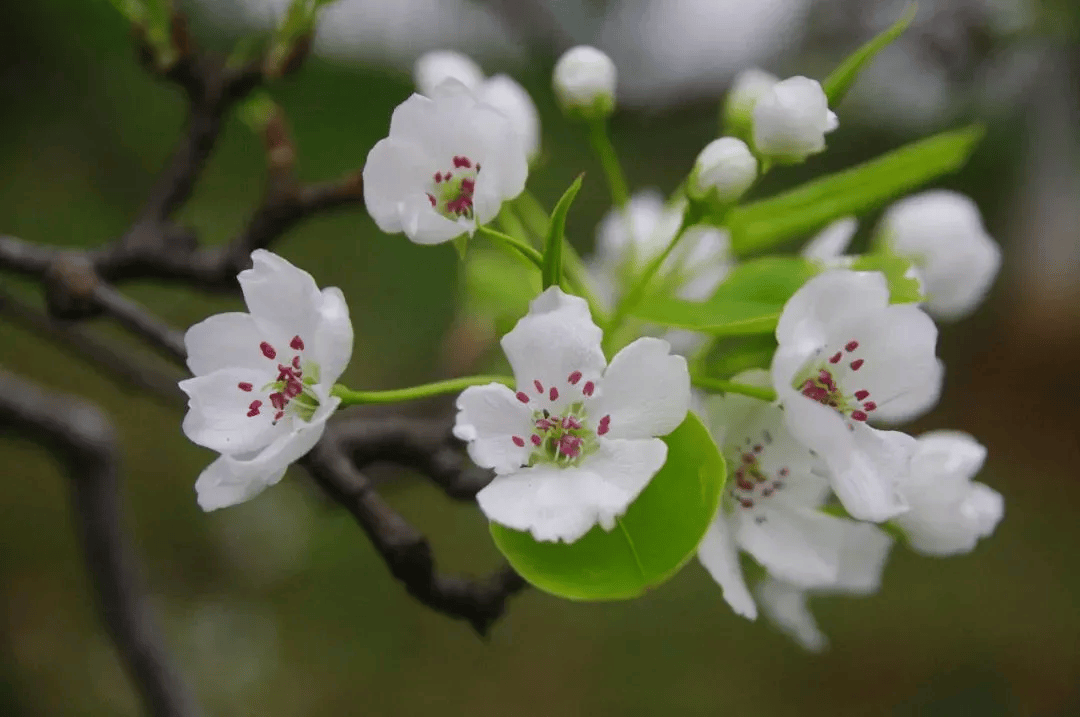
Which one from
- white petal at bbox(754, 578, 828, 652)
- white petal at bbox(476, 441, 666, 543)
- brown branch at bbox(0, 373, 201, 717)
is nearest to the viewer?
white petal at bbox(476, 441, 666, 543)

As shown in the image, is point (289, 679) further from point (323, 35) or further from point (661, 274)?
point (661, 274)

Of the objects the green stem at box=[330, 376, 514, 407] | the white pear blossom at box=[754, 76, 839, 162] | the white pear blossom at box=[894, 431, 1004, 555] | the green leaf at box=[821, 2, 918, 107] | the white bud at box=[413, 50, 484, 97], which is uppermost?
the green leaf at box=[821, 2, 918, 107]

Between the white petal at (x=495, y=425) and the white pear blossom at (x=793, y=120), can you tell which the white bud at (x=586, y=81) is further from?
the white petal at (x=495, y=425)

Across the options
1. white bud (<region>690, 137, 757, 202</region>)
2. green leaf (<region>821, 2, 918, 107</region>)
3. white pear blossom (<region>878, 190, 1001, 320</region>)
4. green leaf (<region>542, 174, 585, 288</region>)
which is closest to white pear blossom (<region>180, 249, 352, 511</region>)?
green leaf (<region>542, 174, 585, 288</region>)

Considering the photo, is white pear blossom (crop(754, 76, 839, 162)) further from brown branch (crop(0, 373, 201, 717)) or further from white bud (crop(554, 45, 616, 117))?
brown branch (crop(0, 373, 201, 717))

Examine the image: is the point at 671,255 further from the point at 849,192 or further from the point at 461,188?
the point at 461,188

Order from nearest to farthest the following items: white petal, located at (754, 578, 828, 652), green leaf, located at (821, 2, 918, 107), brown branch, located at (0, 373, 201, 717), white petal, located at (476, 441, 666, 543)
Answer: white petal, located at (476, 441, 666, 543), green leaf, located at (821, 2, 918, 107), white petal, located at (754, 578, 828, 652), brown branch, located at (0, 373, 201, 717)

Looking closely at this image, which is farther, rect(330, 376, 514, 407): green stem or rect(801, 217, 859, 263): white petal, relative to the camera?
rect(801, 217, 859, 263): white petal
